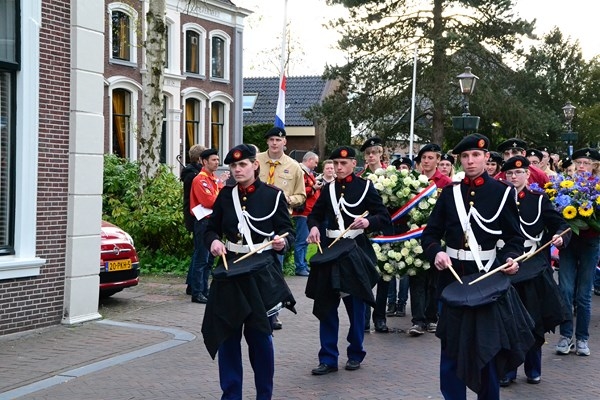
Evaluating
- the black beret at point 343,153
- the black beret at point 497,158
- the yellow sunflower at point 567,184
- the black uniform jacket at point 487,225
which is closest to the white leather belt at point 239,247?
the black uniform jacket at point 487,225

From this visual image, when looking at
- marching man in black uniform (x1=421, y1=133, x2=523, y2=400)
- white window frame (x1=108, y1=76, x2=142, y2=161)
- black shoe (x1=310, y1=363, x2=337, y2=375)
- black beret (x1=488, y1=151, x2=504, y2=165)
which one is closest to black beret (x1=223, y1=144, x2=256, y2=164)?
marching man in black uniform (x1=421, y1=133, x2=523, y2=400)

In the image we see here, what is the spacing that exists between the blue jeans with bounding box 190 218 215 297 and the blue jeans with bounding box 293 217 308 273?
307 centimetres

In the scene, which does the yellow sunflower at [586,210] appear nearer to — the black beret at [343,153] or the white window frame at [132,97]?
the black beret at [343,153]

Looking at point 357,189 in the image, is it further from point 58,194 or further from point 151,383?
point 58,194

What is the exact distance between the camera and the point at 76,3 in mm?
9477

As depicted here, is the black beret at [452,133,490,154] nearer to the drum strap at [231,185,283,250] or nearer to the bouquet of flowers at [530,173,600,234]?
the drum strap at [231,185,283,250]

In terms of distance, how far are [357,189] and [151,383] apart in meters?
2.69

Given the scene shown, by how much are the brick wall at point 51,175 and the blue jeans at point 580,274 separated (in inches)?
222

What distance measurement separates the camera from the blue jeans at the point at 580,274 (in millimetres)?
8453

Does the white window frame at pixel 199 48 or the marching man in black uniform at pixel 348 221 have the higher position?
the white window frame at pixel 199 48

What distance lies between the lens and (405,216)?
32.2ft

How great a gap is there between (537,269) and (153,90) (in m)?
9.72

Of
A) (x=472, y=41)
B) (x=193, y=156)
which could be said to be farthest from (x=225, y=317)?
(x=472, y=41)

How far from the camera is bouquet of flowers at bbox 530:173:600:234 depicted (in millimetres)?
8227
